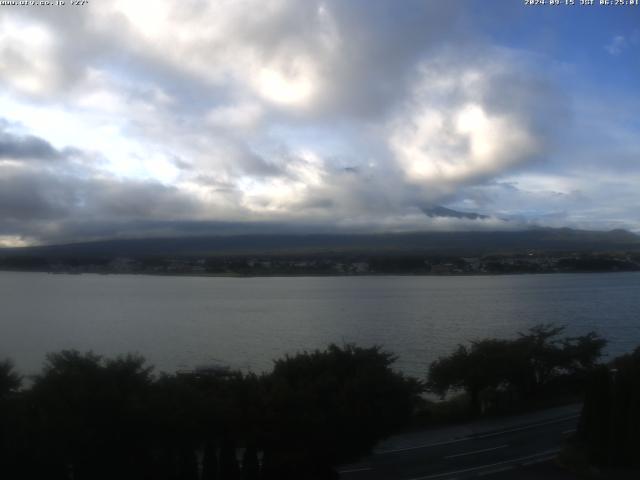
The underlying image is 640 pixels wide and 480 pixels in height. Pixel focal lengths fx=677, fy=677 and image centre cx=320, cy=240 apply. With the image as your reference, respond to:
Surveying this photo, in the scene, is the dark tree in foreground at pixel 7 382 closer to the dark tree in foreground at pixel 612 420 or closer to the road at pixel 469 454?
the road at pixel 469 454

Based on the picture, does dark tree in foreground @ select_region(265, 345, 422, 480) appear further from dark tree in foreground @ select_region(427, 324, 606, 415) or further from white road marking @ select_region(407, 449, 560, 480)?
dark tree in foreground @ select_region(427, 324, 606, 415)

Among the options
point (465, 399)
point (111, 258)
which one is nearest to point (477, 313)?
point (465, 399)

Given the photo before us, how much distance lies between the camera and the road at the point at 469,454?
11.3 m

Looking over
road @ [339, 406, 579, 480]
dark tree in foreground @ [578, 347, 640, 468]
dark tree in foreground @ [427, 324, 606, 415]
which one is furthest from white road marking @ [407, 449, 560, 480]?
dark tree in foreground @ [427, 324, 606, 415]

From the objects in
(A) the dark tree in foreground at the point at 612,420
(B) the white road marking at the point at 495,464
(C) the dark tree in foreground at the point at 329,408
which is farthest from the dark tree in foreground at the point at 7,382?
(A) the dark tree in foreground at the point at 612,420

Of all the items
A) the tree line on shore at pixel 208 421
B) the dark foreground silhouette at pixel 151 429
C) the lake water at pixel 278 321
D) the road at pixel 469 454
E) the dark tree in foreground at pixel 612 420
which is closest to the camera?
the dark foreground silhouette at pixel 151 429

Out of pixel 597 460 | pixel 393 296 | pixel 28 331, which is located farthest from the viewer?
pixel 393 296

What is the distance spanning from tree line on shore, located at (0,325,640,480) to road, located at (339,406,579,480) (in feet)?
1.65

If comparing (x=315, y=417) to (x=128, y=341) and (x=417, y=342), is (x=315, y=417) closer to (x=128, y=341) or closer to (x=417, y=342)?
(x=417, y=342)

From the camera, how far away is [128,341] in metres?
33.1

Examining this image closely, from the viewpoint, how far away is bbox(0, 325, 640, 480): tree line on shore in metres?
9.51

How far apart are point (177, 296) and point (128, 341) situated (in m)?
31.2

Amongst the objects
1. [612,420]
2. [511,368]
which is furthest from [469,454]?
[511,368]

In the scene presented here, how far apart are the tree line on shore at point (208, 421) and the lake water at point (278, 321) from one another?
11391 mm
